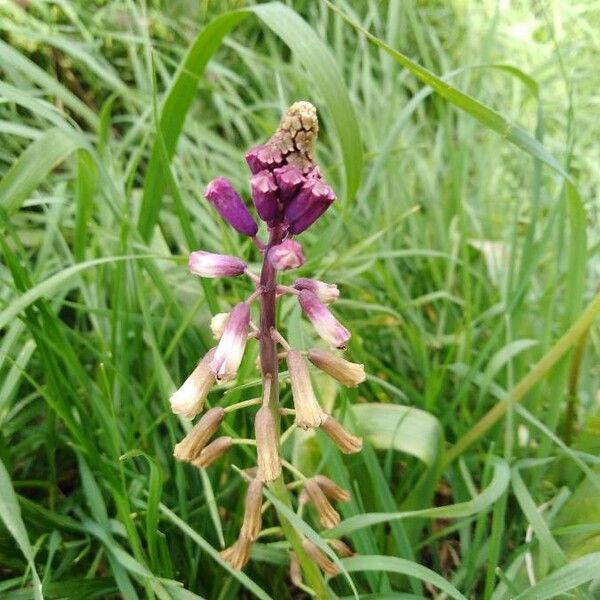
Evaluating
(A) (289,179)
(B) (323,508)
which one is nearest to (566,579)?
(B) (323,508)

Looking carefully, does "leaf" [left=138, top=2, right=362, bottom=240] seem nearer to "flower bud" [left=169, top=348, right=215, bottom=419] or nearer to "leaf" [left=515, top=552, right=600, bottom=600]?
"flower bud" [left=169, top=348, right=215, bottom=419]

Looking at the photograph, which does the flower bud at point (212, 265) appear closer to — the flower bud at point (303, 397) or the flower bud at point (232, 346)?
the flower bud at point (232, 346)

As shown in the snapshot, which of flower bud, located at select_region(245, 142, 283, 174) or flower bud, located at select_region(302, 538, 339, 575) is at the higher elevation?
flower bud, located at select_region(245, 142, 283, 174)

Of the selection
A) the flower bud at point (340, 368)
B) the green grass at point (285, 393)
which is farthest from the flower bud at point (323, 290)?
the green grass at point (285, 393)

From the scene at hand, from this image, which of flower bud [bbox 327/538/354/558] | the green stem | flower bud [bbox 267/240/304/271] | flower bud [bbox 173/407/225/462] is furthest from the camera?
the green stem

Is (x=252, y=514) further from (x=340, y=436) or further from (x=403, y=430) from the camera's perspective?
(x=403, y=430)

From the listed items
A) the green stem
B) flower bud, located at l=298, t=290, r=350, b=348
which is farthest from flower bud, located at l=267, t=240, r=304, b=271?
the green stem
